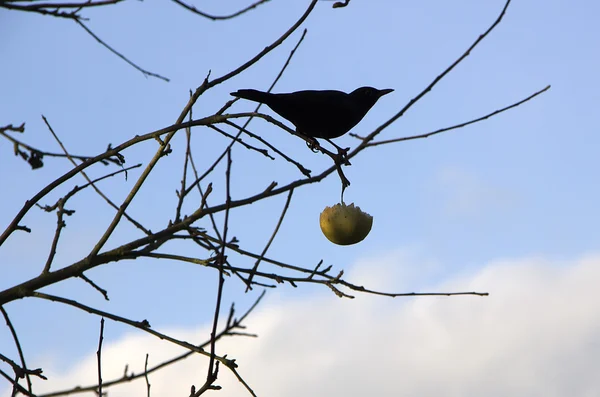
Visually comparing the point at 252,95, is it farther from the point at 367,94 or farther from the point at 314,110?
the point at 367,94

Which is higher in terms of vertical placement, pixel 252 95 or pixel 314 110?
pixel 314 110

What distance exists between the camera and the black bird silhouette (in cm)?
515

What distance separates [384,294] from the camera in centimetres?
351

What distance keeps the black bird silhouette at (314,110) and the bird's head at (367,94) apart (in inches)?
15.4

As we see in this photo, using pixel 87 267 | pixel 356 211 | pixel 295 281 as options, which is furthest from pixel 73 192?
pixel 356 211

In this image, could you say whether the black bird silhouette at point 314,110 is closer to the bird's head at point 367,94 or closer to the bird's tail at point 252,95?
the bird's tail at point 252,95

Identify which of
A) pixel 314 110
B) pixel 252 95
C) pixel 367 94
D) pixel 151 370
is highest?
pixel 367 94

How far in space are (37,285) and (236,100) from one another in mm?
1537

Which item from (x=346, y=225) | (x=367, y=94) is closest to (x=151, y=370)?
(x=346, y=225)

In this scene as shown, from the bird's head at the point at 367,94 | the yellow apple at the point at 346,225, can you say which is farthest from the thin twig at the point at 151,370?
the bird's head at the point at 367,94

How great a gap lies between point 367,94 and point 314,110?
99cm

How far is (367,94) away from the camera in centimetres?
609

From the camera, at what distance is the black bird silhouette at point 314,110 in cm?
515

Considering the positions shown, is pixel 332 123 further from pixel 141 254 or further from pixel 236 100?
pixel 141 254
